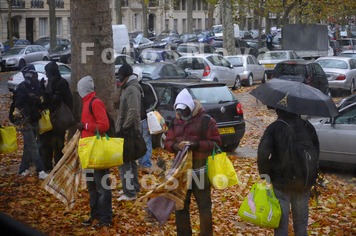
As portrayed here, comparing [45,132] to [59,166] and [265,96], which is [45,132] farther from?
[265,96]

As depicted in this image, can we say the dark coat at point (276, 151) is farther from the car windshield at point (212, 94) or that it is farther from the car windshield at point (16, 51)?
the car windshield at point (16, 51)

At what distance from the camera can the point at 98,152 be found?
22.7 ft

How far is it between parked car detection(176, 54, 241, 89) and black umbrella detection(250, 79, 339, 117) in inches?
719

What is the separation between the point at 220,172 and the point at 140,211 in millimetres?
2025

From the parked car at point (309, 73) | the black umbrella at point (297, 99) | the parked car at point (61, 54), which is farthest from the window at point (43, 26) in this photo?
the black umbrella at point (297, 99)

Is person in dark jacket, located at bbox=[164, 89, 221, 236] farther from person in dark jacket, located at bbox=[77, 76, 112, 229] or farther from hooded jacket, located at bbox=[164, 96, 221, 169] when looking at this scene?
person in dark jacket, located at bbox=[77, 76, 112, 229]

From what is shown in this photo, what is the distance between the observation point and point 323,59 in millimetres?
25547

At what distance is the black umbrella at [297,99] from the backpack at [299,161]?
211 millimetres

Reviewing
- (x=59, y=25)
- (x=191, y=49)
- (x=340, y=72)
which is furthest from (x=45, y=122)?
(x=59, y=25)

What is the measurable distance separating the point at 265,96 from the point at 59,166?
8.64ft

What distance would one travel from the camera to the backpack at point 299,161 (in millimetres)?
5793

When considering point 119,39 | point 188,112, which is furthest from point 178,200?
point 119,39

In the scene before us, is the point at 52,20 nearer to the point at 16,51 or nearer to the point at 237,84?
the point at 16,51

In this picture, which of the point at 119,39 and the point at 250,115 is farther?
the point at 119,39
